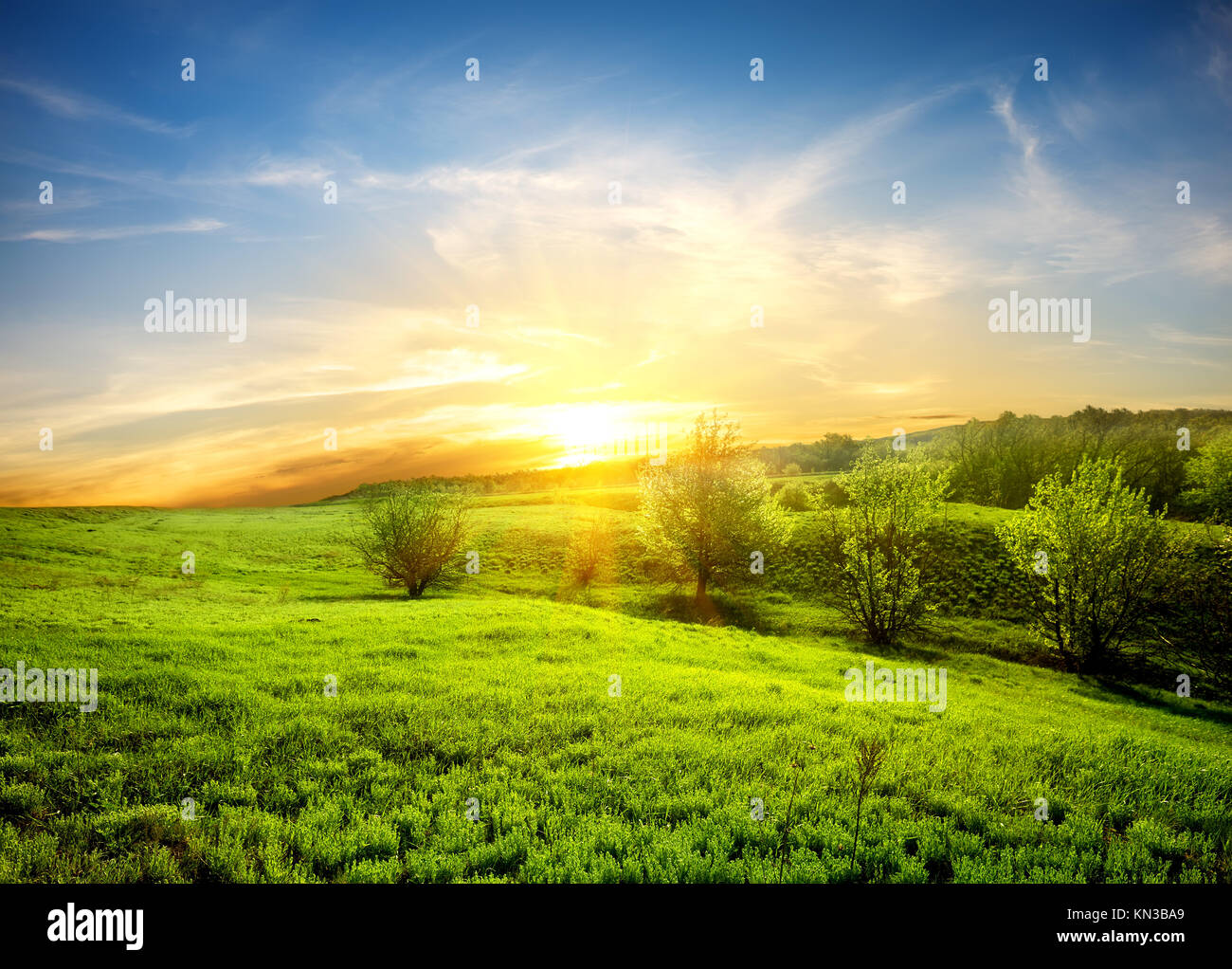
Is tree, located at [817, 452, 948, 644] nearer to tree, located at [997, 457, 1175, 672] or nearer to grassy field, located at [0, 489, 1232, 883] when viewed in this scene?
tree, located at [997, 457, 1175, 672]

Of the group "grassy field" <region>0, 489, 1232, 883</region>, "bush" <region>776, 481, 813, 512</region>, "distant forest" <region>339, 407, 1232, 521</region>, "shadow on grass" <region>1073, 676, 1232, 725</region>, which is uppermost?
"distant forest" <region>339, 407, 1232, 521</region>

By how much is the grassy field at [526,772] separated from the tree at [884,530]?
44.5 ft

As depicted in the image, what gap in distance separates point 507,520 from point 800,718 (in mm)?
68146

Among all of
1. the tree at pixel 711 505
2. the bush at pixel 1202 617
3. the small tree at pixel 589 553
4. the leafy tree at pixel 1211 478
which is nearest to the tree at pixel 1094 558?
the bush at pixel 1202 617

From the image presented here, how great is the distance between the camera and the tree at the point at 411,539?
43.8 metres

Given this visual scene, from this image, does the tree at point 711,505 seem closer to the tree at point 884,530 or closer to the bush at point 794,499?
the tree at point 884,530

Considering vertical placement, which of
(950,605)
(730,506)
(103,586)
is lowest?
(950,605)

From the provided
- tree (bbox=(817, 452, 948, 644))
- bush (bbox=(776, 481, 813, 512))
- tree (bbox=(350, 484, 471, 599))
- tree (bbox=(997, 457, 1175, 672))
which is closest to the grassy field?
tree (bbox=(997, 457, 1175, 672))

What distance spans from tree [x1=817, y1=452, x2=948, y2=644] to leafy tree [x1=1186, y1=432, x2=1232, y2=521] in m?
49.1

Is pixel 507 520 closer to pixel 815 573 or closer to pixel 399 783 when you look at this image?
pixel 815 573

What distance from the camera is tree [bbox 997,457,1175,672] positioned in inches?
1192

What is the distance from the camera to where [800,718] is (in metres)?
12.3
